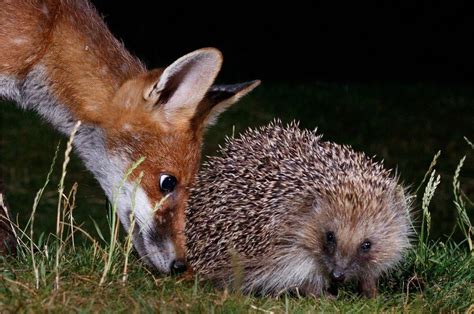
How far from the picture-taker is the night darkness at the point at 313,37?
21.2 m

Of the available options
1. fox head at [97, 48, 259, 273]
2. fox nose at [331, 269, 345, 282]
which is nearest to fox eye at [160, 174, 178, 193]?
fox head at [97, 48, 259, 273]

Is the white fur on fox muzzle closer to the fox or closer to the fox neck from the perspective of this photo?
the fox

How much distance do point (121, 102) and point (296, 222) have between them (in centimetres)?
172

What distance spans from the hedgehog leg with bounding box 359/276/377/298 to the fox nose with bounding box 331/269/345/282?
0.35 m

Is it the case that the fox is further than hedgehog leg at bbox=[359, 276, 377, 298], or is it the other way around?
the fox

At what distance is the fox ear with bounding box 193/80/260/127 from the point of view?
25.8 ft

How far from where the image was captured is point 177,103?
25.1ft

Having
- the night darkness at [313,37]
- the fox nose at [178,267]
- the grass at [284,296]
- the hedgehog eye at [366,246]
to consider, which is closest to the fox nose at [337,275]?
the grass at [284,296]

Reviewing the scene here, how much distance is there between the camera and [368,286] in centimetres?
722

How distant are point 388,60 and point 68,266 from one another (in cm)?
1572

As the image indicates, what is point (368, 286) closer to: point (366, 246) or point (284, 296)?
point (366, 246)

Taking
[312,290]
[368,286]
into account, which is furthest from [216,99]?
[368,286]

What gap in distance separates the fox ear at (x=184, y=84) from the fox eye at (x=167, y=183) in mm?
455

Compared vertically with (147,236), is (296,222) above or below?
above
